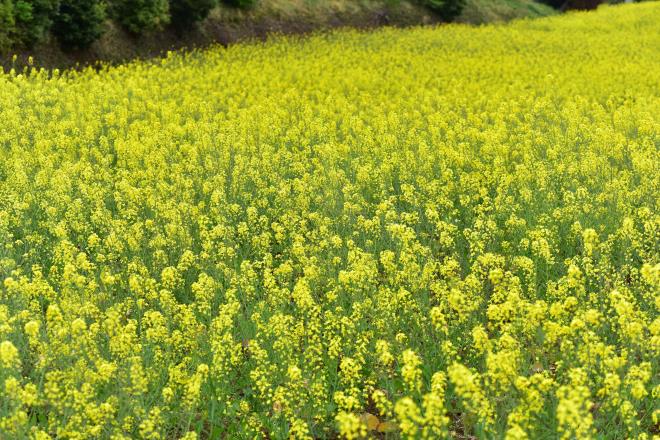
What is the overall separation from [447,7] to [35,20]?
65.3 ft

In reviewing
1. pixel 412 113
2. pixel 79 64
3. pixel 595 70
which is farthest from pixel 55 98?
pixel 595 70

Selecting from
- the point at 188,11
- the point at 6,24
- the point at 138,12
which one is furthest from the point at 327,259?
the point at 188,11

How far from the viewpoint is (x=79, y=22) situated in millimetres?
16266

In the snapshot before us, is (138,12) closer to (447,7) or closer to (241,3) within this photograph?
(241,3)

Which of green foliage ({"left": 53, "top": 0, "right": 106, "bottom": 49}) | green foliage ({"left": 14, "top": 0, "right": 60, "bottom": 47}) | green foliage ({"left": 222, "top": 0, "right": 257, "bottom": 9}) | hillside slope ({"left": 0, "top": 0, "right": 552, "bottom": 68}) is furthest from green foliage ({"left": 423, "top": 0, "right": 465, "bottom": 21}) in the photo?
green foliage ({"left": 14, "top": 0, "right": 60, "bottom": 47})

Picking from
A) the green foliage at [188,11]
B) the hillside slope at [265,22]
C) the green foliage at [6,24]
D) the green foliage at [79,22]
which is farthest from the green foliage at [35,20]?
the green foliage at [188,11]

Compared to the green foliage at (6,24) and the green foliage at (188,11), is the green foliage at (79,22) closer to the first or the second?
the green foliage at (6,24)

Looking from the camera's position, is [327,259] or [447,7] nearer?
[327,259]

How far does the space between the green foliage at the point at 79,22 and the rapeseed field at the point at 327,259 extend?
250 cm

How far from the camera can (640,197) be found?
6.57 m

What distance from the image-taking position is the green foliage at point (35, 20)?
14.8m

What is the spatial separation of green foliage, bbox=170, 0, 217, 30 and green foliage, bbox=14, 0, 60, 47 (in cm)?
496

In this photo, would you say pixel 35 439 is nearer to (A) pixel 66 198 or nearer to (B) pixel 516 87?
(A) pixel 66 198

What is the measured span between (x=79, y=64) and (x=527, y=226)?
14596 millimetres
